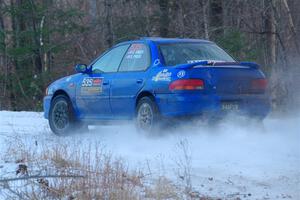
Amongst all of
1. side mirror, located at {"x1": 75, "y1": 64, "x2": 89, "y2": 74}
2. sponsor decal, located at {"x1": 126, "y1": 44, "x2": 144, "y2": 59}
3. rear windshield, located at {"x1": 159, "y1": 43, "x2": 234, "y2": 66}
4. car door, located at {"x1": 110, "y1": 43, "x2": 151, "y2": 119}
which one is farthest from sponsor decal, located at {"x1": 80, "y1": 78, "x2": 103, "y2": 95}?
rear windshield, located at {"x1": 159, "y1": 43, "x2": 234, "y2": 66}

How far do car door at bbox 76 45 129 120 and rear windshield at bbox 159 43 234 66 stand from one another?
0.93 meters

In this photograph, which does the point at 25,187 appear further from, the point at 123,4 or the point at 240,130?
the point at 123,4

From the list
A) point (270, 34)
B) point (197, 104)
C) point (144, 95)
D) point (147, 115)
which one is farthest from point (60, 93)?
point (270, 34)

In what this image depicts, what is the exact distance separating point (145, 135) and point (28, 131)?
3.01 metres

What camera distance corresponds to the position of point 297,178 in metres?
8.94

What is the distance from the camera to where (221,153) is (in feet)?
33.8

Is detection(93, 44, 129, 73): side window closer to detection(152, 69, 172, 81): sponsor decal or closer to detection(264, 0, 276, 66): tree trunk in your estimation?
detection(152, 69, 172, 81): sponsor decal

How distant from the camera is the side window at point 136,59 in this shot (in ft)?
39.4

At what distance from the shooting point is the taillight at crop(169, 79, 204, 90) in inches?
438

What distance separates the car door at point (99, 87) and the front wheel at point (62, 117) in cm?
26

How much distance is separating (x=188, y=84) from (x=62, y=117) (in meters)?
3.23

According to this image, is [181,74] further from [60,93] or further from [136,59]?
[60,93]

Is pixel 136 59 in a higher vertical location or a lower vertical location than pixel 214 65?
higher

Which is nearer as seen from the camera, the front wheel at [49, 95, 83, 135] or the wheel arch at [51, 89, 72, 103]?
the front wheel at [49, 95, 83, 135]
